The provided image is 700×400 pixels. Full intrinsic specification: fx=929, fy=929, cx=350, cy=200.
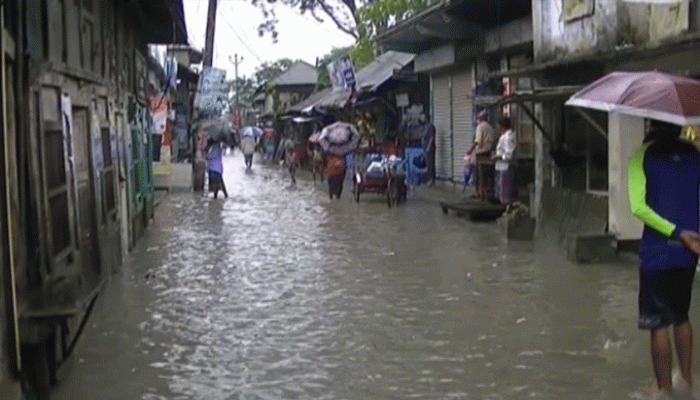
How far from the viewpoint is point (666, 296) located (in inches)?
231

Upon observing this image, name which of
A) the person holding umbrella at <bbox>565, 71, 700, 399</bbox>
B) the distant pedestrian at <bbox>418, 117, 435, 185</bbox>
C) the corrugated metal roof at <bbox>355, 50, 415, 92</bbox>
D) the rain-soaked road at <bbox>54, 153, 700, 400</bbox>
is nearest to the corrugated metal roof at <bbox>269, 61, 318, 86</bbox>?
the corrugated metal roof at <bbox>355, 50, 415, 92</bbox>

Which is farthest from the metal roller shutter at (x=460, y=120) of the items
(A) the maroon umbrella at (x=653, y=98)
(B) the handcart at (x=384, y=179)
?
(A) the maroon umbrella at (x=653, y=98)

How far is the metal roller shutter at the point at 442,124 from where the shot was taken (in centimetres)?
2419

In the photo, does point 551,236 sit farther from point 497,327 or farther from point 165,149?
point 165,149

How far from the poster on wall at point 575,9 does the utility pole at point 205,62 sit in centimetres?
1276

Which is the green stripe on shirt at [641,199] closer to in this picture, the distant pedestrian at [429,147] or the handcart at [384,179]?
the handcart at [384,179]

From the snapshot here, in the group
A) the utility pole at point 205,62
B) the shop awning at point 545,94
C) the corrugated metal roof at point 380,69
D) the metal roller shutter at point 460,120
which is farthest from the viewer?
the corrugated metal roof at point 380,69

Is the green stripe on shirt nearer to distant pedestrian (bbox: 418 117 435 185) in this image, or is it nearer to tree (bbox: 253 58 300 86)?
distant pedestrian (bbox: 418 117 435 185)

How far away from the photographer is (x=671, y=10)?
394 inches

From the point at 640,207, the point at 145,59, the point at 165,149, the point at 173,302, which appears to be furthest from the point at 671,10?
the point at 165,149

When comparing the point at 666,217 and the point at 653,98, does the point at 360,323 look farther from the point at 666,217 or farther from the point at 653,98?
the point at 653,98

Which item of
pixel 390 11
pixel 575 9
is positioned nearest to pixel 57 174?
pixel 575 9

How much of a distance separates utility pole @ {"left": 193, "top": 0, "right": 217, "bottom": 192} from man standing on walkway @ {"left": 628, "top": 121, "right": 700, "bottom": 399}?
19349mm

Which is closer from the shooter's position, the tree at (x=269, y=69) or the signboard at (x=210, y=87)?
the signboard at (x=210, y=87)
